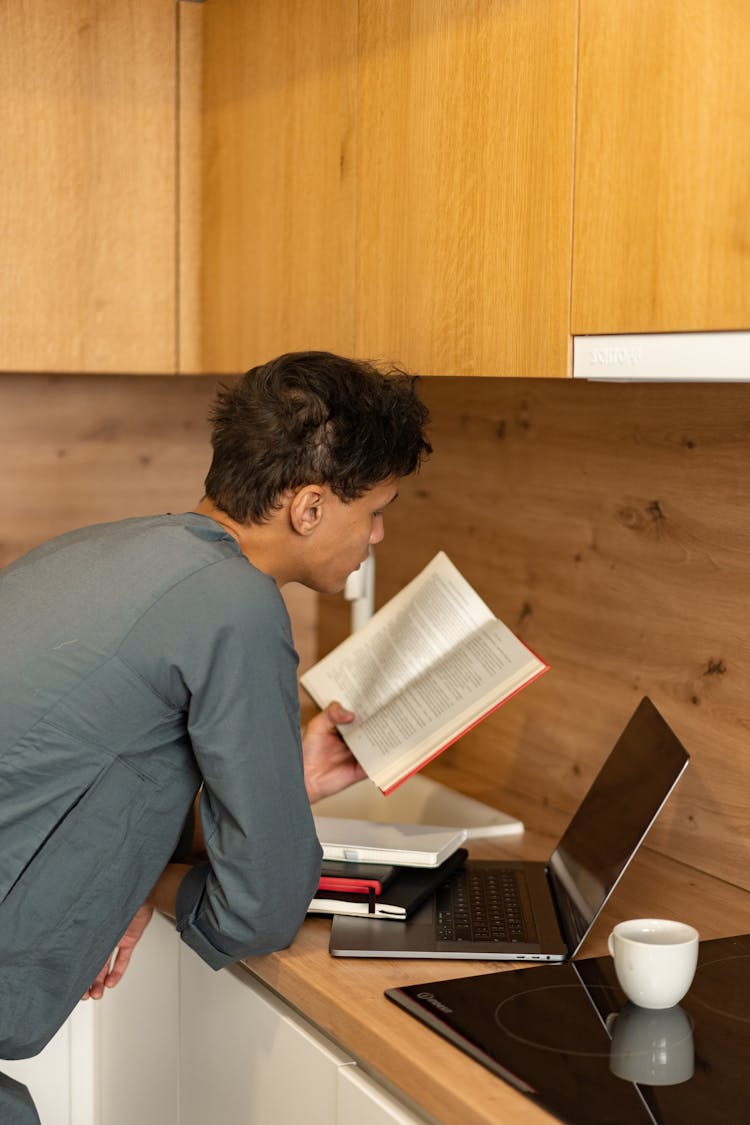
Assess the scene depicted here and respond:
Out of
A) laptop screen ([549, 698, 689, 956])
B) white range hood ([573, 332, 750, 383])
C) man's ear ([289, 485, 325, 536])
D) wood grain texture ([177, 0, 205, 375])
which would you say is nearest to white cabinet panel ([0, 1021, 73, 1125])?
laptop screen ([549, 698, 689, 956])

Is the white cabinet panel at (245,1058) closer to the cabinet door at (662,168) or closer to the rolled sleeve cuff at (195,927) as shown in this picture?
the rolled sleeve cuff at (195,927)

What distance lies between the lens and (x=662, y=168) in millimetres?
1226

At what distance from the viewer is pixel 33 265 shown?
1988mm

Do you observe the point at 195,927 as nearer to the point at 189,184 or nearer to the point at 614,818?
the point at 614,818

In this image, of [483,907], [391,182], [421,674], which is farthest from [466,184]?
[483,907]

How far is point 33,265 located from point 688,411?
968 millimetres

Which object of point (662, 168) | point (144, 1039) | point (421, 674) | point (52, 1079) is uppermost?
point (662, 168)

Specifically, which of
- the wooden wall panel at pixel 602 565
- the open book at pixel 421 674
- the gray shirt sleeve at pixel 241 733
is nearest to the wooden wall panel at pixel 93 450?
the wooden wall panel at pixel 602 565

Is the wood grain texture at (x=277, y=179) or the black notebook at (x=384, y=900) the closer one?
the black notebook at (x=384, y=900)

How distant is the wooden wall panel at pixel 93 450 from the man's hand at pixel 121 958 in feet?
3.09

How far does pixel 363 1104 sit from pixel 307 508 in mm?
579

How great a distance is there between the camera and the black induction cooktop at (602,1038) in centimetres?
110

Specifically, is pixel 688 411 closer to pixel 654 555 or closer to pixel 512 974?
pixel 654 555

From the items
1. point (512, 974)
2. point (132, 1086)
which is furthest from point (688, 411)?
point (132, 1086)
